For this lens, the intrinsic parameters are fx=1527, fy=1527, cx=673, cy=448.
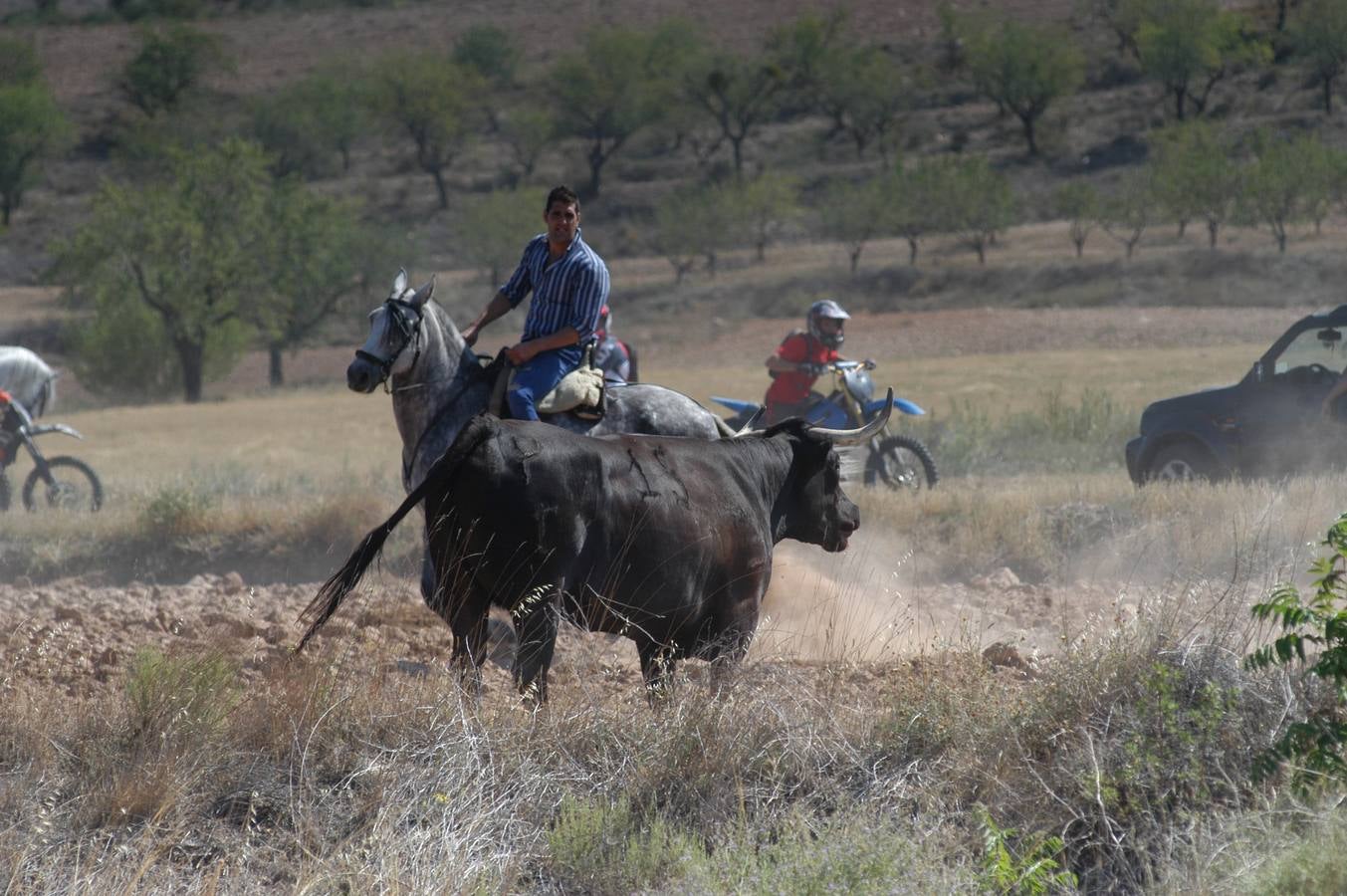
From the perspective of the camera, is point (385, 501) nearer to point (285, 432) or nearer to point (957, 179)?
point (285, 432)

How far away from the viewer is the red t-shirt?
48.1ft

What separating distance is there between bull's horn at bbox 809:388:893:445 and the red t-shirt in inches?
276

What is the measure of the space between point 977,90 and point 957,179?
27.4 meters

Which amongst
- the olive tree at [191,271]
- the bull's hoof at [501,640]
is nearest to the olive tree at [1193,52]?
the olive tree at [191,271]

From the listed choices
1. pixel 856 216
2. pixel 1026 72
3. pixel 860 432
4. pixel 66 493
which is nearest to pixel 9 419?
pixel 66 493

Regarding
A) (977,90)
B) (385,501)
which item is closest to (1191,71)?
(977,90)

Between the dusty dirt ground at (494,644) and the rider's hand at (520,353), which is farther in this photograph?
the rider's hand at (520,353)

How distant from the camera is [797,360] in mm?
14680

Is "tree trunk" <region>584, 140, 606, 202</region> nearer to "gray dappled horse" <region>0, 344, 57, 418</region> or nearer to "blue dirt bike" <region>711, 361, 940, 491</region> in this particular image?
"gray dappled horse" <region>0, 344, 57, 418</region>

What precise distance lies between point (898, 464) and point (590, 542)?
Answer: 9.49 meters

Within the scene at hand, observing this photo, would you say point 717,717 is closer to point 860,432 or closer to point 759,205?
point 860,432

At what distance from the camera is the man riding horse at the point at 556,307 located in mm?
8289

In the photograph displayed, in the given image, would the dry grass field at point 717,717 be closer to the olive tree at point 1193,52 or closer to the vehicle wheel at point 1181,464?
the vehicle wheel at point 1181,464

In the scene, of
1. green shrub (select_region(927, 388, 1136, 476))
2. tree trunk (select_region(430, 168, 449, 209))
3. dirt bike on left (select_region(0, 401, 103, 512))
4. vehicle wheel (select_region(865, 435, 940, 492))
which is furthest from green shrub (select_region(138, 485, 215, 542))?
tree trunk (select_region(430, 168, 449, 209))
